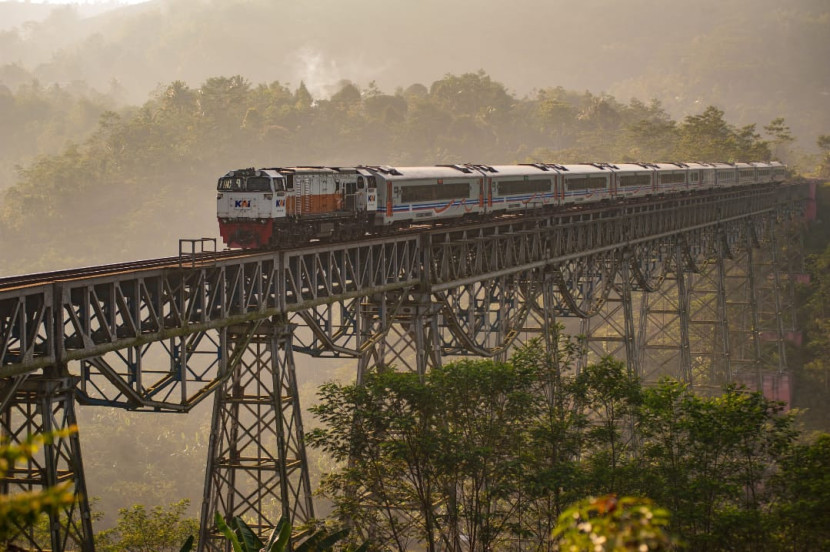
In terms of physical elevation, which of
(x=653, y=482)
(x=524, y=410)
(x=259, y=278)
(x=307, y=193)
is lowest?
(x=653, y=482)

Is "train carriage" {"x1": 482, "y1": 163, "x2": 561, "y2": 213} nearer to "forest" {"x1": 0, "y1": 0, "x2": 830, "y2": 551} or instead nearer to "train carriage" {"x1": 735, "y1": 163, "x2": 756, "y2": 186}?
"forest" {"x1": 0, "y1": 0, "x2": 830, "y2": 551}

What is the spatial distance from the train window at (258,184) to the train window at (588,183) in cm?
1727

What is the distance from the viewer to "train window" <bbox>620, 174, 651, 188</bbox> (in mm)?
42344

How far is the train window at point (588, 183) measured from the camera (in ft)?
123

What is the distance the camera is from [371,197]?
25.3 m

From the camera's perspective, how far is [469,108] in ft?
452

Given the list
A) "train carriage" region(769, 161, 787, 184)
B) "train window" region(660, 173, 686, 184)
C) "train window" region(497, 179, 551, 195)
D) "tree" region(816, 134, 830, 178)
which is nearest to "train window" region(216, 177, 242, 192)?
"train window" region(497, 179, 551, 195)

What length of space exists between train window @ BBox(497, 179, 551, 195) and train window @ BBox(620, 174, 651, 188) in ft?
26.5

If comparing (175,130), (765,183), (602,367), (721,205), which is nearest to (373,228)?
(602,367)

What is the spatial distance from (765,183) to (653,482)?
5482 cm

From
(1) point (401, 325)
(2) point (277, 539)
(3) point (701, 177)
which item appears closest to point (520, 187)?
(1) point (401, 325)

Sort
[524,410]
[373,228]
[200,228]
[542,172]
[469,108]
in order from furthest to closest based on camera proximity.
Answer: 1. [469,108]
2. [200,228]
3. [542,172]
4. [373,228]
5. [524,410]

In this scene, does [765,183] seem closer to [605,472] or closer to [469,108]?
[605,472]

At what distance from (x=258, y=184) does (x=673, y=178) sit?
3098cm
